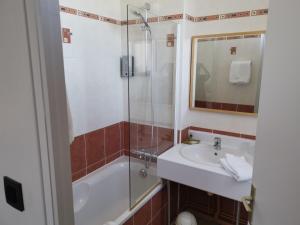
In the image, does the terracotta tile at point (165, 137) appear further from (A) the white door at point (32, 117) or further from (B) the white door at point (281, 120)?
(A) the white door at point (32, 117)

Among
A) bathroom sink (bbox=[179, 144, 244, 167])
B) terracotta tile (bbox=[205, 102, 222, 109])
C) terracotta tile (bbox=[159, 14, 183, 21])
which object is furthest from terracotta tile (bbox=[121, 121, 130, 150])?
terracotta tile (bbox=[159, 14, 183, 21])

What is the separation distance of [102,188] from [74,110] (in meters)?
0.82

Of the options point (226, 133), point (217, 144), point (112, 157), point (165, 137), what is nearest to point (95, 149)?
point (112, 157)

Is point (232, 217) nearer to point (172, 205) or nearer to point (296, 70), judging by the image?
point (172, 205)

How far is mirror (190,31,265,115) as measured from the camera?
185 centimetres

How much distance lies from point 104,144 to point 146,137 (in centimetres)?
43

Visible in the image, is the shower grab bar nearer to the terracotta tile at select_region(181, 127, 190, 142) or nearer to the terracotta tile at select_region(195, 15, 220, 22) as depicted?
the terracotta tile at select_region(181, 127, 190, 142)

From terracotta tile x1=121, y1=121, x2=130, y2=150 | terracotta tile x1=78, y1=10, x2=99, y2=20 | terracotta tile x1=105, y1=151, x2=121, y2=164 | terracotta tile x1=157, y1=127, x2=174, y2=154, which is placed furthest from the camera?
terracotta tile x1=121, y1=121, x2=130, y2=150

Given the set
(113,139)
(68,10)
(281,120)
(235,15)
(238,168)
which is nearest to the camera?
(281,120)

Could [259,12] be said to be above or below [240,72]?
above

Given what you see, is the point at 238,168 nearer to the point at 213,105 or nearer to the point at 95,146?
the point at 213,105

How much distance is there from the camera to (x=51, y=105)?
0.61 metres

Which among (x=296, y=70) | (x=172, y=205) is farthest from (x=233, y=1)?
(x=172, y=205)

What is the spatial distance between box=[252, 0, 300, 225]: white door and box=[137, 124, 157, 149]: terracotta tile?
131 centimetres
